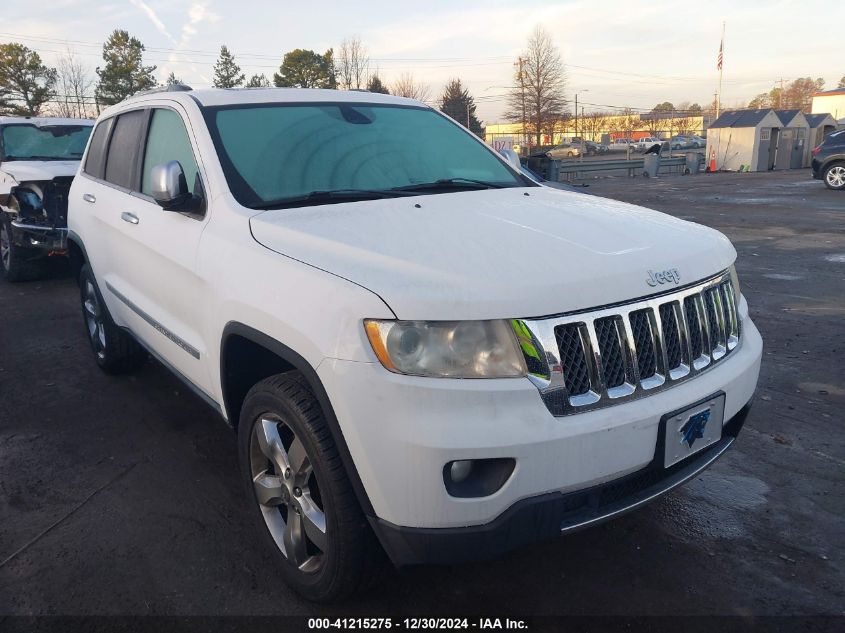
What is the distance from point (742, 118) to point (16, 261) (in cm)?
2959

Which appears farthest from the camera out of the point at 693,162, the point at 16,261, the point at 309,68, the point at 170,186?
the point at 309,68

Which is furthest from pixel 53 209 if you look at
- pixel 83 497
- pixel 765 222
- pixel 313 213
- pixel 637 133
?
pixel 637 133

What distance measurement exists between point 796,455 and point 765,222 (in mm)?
10862

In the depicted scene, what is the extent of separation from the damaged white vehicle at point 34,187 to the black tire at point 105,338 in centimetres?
332

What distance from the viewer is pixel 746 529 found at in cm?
294

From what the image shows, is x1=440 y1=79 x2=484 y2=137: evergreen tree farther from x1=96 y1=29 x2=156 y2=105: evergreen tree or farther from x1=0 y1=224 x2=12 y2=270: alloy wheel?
x1=0 y1=224 x2=12 y2=270: alloy wheel

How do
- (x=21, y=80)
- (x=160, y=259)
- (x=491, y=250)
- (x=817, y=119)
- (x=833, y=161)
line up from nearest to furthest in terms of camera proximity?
(x=491, y=250) → (x=160, y=259) → (x=833, y=161) → (x=817, y=119) → (x=21, y=80)

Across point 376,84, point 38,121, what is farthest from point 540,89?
point 38,121

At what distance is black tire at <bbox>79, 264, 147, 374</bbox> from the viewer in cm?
466

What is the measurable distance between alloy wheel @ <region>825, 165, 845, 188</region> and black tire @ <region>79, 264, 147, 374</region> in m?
20.0

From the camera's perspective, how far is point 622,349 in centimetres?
214

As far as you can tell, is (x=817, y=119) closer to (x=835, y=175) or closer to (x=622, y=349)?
(x=835, y=175)

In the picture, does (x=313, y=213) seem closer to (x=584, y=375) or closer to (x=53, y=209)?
(x=584, y=375)

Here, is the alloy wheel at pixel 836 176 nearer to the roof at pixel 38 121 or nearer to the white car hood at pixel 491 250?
the roof at pixel 38 121
